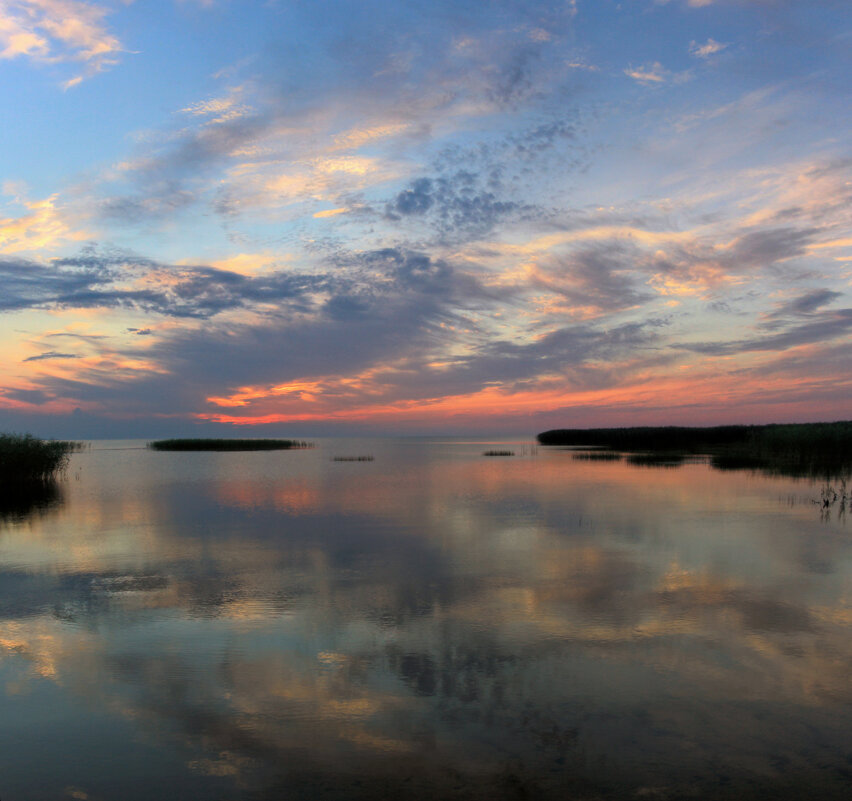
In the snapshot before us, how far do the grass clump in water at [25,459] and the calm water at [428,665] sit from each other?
1849 centimetres

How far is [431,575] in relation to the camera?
14047mm

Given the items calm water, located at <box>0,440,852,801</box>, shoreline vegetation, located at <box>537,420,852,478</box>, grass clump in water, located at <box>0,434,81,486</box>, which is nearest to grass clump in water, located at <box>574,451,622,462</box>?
shoreline vegetation, located at <box>537,420,852,478</box>

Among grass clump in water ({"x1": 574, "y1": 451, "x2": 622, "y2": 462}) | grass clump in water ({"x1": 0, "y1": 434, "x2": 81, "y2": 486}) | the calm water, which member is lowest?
grass clump in water ({"x1": 574, "y1": 451, "x2": 622, "y2": 462})

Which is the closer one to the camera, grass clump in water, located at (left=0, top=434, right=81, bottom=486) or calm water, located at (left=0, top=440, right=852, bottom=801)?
calm water, located at (left=0, top=440, right=852, bottom=801)

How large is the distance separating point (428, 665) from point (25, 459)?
35.4 m

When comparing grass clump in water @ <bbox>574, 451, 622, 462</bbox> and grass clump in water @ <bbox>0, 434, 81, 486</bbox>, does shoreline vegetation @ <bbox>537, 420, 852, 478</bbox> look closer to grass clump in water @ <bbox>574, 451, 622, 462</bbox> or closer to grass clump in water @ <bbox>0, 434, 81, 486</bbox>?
grass clump in water @ <bbox>574, 451, 622, 462</bbox>

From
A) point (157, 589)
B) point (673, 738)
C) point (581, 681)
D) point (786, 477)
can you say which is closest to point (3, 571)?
point (157, 589)

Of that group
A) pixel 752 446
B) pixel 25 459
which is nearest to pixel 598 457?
pixel 752 446

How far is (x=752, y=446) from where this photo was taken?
222ft

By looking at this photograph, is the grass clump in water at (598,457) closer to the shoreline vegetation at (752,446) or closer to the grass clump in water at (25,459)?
the shoreline vegetation at (752,446)

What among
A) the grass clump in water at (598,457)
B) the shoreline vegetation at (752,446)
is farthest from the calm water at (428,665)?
the grass clump in water at (598,457)

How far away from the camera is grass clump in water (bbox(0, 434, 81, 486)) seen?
3437 cm

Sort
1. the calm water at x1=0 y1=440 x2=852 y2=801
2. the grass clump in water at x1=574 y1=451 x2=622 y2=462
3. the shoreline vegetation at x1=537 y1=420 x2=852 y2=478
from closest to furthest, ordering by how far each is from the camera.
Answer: the calm water at x1=0 y1=440 x2=852 y2=801
the shoreline vegetation at x1=537 y1=420 x2=852 y2=478
the grass clump in water at x1=574 y1=451 x2=622 y2=462

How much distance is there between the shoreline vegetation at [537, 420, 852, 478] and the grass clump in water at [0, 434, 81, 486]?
143 feet
